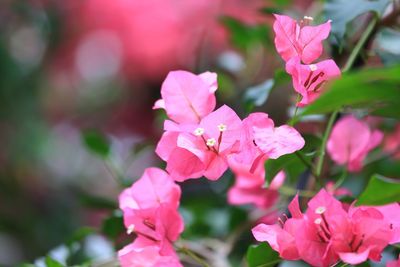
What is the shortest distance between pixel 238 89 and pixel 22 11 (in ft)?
2.85

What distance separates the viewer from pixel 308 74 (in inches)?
18.5

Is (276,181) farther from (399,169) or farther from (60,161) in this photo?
(60,161)

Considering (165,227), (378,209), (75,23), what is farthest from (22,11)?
(378,209)

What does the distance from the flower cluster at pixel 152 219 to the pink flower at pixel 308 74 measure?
0.13 metres

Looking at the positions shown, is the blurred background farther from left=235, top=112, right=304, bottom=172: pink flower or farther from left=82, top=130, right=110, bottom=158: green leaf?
left=235, top=112, right=304, bottom=172: pink flower

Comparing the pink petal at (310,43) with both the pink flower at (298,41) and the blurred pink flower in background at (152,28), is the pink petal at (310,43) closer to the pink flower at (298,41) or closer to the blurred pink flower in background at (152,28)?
the pink flower at (298,41)

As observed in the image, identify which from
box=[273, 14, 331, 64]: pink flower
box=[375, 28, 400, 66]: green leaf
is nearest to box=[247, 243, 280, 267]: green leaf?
box=[273, 14, 331, 64]: pink flower

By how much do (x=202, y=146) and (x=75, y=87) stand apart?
1.84m

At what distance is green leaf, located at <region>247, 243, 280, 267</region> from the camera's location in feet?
1.64

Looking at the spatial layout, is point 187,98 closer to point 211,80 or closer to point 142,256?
point 211,80

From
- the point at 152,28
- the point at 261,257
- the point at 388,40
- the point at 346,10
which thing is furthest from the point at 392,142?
the point at 152,28

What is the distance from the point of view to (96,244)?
0.81 metres

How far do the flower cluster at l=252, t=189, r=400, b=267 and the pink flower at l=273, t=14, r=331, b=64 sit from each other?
0.32 feet

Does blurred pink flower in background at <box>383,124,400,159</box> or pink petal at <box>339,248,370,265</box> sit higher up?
pink petal at <box>339,248,370,265</box>
